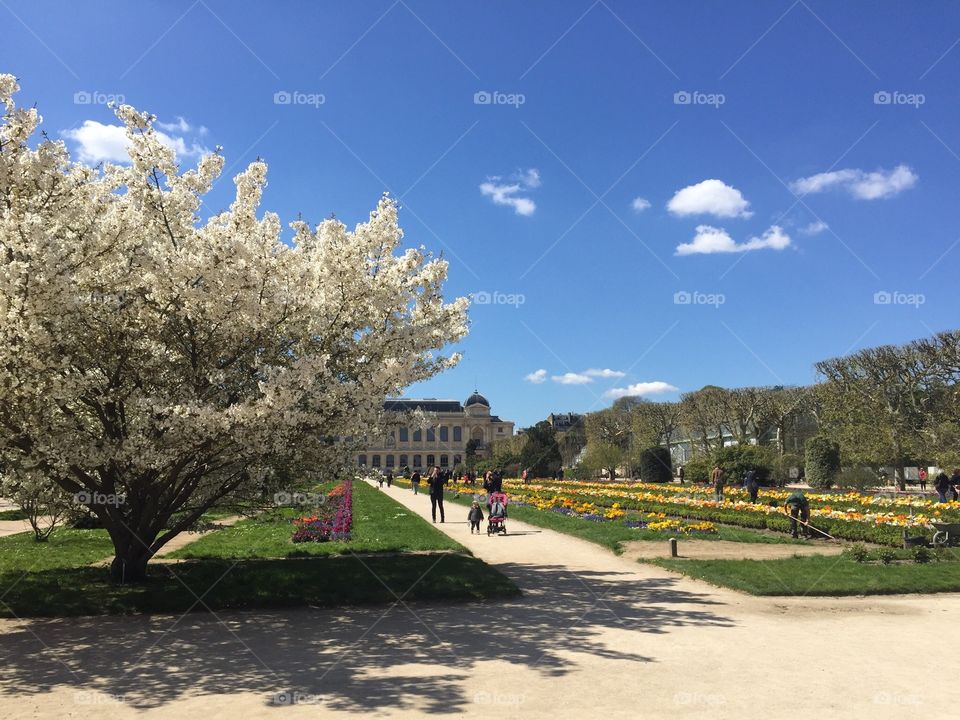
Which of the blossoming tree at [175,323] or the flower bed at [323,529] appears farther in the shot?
the flower bed at [323,529]

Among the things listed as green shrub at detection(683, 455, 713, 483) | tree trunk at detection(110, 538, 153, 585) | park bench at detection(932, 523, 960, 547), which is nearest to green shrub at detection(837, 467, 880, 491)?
green shrub at detection(683, 455, 713, 483)

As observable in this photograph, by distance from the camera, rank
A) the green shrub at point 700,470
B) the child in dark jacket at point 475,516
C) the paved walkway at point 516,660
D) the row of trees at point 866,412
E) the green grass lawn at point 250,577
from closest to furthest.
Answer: the paved walkway at point 516,660
the green grass lawn at point 250,577
the child in dark jacket at point 475,516
the row of trees at point 866,412
the green shrub at point 700,470

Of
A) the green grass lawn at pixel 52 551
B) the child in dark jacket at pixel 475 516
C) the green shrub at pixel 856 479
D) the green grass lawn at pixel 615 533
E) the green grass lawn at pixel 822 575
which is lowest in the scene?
the green grass lawn at pixel 52 551

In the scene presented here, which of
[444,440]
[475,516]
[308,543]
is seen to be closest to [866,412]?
[475,516]

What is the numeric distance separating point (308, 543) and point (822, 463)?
1388 inches

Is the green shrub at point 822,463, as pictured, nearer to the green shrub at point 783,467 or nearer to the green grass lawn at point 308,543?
the green shrub at point 783,467

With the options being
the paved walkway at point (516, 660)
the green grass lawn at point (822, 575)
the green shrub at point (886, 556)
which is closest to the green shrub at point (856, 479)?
the green shrub at point (886, 556)

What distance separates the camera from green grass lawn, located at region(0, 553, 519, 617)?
38.6ft

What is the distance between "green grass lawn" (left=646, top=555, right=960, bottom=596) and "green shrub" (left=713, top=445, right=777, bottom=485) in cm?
2648

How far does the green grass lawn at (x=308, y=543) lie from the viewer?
1777 cm

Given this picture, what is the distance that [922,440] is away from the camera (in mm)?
45188

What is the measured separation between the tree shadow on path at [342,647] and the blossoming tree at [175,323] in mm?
2402

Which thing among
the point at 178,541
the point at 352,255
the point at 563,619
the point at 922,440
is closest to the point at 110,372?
the point at 352,255

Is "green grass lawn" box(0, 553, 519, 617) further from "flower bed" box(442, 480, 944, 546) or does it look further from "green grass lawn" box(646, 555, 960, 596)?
"flower bed" box(442, 480, 944, 546)
